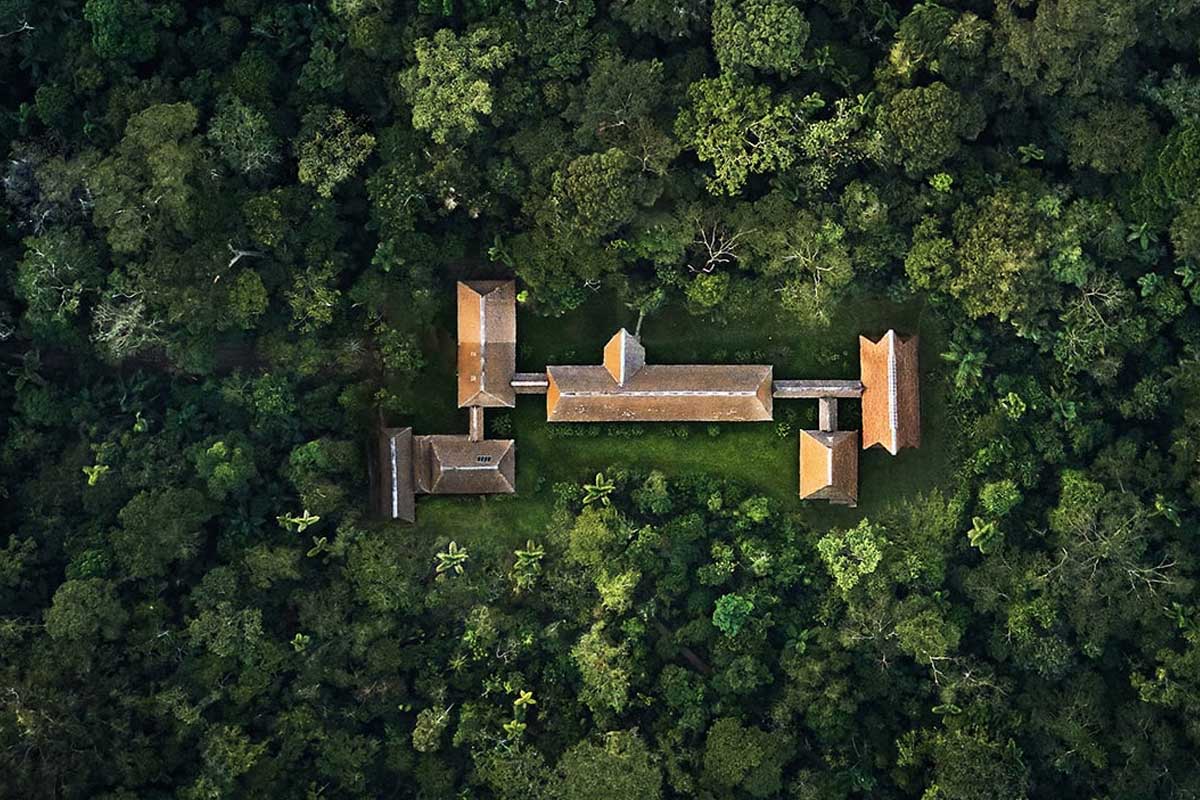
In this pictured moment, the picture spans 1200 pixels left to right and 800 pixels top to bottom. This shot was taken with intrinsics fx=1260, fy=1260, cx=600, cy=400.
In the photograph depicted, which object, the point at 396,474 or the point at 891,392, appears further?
the point at 396,474

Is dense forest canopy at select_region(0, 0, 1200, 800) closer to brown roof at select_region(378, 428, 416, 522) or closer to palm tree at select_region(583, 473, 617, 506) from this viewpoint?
palm tree at select_region(583, 473, 617, 506)

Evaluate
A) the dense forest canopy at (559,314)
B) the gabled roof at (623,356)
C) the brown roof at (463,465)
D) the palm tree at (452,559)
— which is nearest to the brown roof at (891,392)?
the dense forest canopy at (559,314)

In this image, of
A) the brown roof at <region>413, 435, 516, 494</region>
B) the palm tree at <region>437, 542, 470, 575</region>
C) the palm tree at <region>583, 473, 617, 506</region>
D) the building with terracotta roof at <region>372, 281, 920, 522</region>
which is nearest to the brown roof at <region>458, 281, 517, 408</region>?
the building with terracotta roof at <region>372, 281, 920, 522</region>

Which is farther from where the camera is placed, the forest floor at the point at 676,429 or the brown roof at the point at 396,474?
the forest floor at the point at 676,429

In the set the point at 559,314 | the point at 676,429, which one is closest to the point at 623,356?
the point at 559,314

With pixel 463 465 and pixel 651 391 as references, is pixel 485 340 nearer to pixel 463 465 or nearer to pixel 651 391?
pixel 463 465

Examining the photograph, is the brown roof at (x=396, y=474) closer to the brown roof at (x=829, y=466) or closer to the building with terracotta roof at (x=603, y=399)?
the building with terracotta roof at (x=603, y=399)
